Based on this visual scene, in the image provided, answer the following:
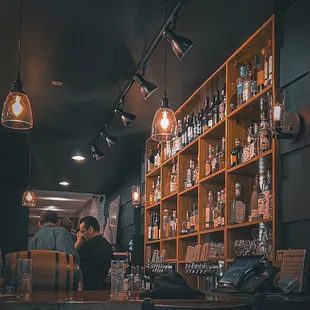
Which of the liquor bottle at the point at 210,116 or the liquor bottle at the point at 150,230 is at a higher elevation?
the liquor bottle at the point at 210,116

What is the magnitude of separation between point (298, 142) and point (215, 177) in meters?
1.29

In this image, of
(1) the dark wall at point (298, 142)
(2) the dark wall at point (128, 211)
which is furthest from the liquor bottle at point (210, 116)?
(2) the dark wall at point (128, 211)

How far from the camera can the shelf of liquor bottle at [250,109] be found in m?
3.44

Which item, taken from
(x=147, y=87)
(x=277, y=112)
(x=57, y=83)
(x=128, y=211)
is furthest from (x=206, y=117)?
(x=128, y=211)

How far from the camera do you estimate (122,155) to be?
768 centimetres

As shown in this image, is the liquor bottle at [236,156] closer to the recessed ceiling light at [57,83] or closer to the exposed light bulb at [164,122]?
the exposed light bulb at [164,122]

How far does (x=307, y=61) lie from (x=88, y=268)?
8.35ft

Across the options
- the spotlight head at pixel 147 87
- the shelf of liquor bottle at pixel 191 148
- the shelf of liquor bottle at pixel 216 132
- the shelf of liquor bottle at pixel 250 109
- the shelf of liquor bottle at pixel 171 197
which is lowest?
the shelf of liquor bottle at pixel 171 197

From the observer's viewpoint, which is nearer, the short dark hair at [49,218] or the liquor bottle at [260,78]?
the liquor bottle at [260,78]

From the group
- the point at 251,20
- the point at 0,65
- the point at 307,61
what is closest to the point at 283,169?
the point at 307,61

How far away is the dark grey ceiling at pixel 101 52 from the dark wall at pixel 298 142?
0.21m

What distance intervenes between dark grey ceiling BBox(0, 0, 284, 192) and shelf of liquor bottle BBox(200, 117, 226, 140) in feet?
1.48

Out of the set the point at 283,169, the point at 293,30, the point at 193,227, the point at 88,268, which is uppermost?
the point at 293,30

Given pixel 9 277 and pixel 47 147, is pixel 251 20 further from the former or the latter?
pixel 47 147
